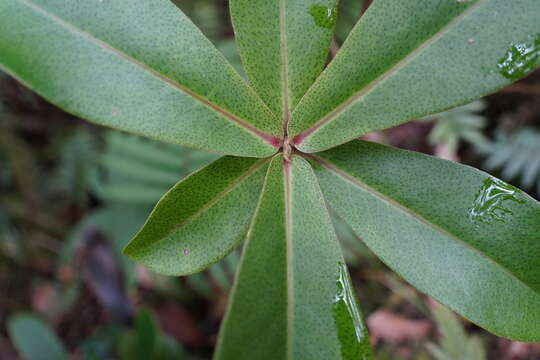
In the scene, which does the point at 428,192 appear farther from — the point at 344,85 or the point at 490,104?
the point at 490,104

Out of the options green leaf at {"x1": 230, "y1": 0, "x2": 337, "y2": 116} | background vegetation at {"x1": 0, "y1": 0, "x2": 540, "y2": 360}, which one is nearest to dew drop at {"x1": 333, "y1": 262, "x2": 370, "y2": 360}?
green leaf at {"x1": 230, "y1": 0, "x2": 337, "y2": 116}

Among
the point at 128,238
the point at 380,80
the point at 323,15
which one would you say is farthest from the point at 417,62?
the point at 128,238

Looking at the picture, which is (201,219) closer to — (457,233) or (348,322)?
(348,322)

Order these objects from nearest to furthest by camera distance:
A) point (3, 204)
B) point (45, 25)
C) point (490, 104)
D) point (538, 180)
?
point (45, 25) < point (538, 180) < point (490, 104) < point (3, 204)

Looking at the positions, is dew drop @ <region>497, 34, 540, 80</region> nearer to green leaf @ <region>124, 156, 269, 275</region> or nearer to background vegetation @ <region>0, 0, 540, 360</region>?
green leaf @ <region>124, 156, 269, 275</region>

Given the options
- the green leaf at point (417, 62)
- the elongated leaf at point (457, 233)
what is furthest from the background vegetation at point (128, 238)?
the green leaf at point (417, 62)

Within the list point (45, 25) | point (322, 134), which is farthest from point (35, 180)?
point (322, 134)
